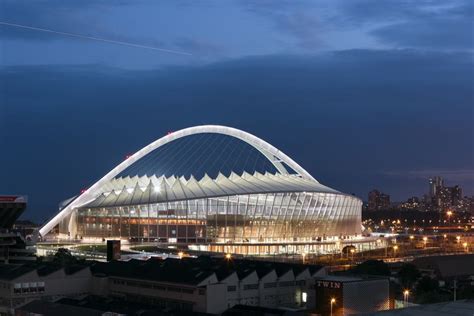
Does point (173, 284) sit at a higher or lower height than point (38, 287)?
higher

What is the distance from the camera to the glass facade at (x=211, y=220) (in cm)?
10638

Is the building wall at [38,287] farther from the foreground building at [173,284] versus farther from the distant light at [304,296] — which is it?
the distant light at [304,296]

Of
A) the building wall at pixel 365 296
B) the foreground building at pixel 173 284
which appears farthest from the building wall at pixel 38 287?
the building wall at pixel 365 296

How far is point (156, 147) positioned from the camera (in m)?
118

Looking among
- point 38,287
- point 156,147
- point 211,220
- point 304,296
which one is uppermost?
point 156,147

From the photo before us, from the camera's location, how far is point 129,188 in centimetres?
11394

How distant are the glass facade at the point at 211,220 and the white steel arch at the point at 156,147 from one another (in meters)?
3.24

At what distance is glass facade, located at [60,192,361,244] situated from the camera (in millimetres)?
106375

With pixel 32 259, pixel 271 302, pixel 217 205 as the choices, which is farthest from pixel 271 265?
pixel 217 205

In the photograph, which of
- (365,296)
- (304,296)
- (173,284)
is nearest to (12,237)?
(173,284)

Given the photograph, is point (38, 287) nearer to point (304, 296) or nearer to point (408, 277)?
point (304, 296)

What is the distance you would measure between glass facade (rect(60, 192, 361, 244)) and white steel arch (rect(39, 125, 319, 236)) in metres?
3.24

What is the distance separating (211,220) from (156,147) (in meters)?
17.1

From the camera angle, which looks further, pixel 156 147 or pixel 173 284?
pixel 156 147
